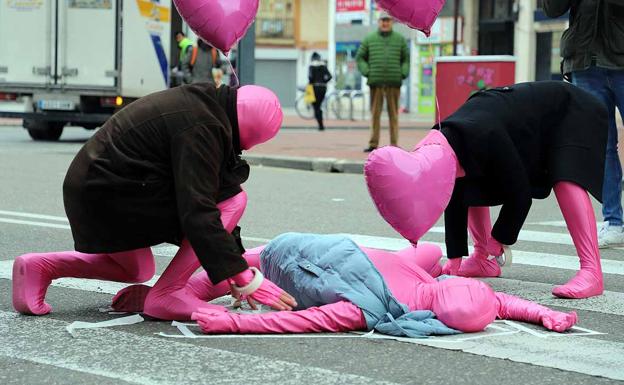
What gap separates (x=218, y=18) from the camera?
5.22 meters

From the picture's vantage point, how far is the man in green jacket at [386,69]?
15883mm

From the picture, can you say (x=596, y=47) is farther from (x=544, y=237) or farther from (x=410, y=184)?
(x=410, y=184)

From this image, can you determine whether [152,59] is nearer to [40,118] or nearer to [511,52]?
[40,118]

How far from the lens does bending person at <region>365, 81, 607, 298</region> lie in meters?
5.49

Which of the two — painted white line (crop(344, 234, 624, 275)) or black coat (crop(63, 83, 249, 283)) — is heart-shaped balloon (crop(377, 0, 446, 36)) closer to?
black coat (crop(63, 83, 249, 283))

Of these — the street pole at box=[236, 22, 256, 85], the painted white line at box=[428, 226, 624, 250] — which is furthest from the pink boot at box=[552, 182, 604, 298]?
the street pole at box=[236, 22, 256, 85]

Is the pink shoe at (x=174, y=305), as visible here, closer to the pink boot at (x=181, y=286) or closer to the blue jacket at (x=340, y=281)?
the pink boot at (x=181, y=286)

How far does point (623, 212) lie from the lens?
26.7ft

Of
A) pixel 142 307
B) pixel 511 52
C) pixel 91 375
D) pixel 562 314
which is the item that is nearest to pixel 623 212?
pixel 562 314

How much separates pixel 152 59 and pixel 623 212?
12169 millimetres

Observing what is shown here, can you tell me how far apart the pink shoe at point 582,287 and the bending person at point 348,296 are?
2.36ft

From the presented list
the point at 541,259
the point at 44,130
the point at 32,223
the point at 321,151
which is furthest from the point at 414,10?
the point at 44,130

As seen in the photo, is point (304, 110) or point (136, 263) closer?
point (136, 263)

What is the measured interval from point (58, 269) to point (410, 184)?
1.51 metres
